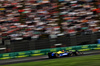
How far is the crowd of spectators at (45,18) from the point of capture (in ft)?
51.8

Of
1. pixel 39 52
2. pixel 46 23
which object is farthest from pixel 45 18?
pixel 39 52

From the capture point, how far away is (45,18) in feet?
54.4

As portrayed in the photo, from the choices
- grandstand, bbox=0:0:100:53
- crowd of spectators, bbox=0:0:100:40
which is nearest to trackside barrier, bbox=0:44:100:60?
grandstand, bbox=0:0:100:53

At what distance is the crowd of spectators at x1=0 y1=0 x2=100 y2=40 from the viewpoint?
1578cm

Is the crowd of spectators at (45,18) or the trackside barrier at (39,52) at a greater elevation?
the crowd of spectators at (45,18)

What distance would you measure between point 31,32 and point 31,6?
112 inches

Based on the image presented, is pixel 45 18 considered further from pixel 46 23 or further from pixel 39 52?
pixel 39 52

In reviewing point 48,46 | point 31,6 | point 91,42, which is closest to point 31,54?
point 48,46

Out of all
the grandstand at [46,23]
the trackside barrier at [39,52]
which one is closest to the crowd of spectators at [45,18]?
the grandstand at [46,23]

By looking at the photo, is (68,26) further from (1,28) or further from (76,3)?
(1,28)

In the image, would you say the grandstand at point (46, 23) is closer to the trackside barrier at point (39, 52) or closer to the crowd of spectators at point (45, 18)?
the crowd of spectators at point (45, 18)

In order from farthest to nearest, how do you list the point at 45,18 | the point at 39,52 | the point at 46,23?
the point at 45,18, the point at 46,23, the point at 39,52

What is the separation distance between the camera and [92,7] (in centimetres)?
1770

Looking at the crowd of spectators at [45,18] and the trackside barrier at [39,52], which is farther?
the crowd of spectators at [45,18]
